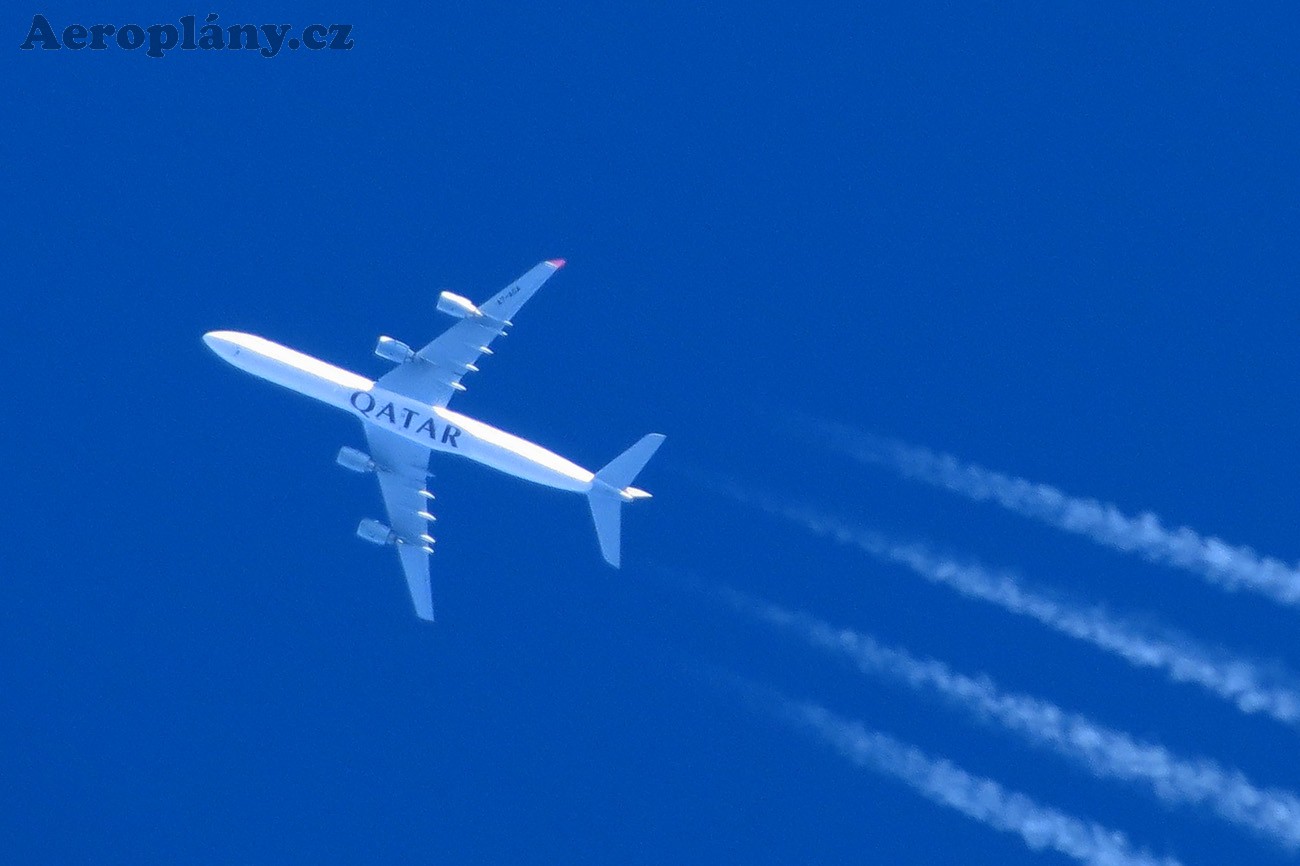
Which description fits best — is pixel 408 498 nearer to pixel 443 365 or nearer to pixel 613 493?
pixel 443 365

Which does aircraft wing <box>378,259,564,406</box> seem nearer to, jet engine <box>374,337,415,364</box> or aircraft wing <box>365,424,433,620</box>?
jet engine <box>374,337,415,364</box>

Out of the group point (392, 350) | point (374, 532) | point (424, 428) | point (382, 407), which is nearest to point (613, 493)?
point (424, 428)

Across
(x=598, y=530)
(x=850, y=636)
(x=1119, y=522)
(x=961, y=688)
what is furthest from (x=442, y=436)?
(x=1119, y=522)

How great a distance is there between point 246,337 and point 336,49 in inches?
636

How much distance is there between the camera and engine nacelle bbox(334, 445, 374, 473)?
7369cm

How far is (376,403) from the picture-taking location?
239 ft

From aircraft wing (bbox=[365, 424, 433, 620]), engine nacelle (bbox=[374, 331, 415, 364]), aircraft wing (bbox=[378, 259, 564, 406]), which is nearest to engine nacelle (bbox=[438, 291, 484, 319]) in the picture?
aircraft wing (bbox=[378, 259, 564, 406])

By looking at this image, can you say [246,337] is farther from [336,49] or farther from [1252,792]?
[1252,792]

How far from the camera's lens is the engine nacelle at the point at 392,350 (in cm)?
7188

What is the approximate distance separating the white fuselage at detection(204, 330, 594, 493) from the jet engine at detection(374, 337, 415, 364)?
1.75m

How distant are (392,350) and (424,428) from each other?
348cm

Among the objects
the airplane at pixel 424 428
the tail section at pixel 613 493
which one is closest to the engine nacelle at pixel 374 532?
the airplane at pixel 424 428

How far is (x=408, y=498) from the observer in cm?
7556

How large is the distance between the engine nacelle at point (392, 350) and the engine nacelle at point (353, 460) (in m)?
4.58
